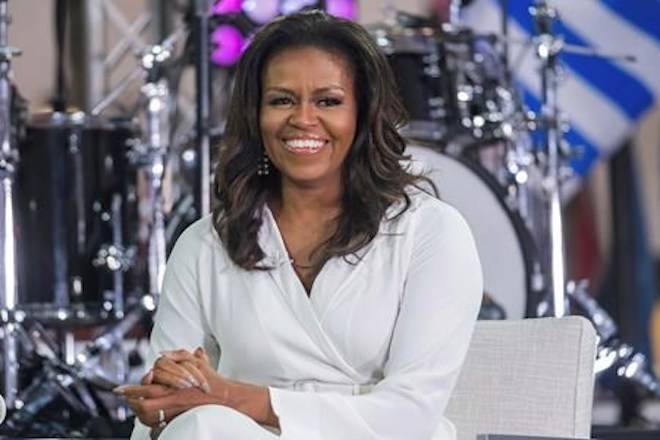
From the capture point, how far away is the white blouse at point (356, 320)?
9.61 feet

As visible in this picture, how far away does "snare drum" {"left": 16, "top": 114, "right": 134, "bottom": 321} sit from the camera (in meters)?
6.43

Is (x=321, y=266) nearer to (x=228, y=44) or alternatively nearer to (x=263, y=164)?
(x=263, y=164)

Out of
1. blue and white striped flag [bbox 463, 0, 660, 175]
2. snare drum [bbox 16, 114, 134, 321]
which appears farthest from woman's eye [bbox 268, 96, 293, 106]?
blue and white striped flag [bbox 463, 0, 660, 175]

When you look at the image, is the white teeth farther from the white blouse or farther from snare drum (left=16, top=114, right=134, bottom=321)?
snare drum (left=16, top=114, right=134, bottom=321)

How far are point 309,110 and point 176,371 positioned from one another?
0.48 metres

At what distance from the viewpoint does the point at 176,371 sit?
9.33ft

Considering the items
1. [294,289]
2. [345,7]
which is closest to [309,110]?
[294,289]

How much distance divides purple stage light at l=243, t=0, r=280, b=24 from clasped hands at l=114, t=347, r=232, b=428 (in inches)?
178

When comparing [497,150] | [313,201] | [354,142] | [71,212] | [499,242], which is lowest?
[71,212]

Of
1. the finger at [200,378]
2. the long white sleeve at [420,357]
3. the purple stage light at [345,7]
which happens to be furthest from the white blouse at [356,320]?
the purple stage light at [345,7]

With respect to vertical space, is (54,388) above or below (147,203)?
below

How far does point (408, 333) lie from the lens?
117 inches

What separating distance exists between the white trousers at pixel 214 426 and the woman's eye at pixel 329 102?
1.84 ft

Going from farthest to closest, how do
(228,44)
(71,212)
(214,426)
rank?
(228,44) → (71,212) → (214,426)
